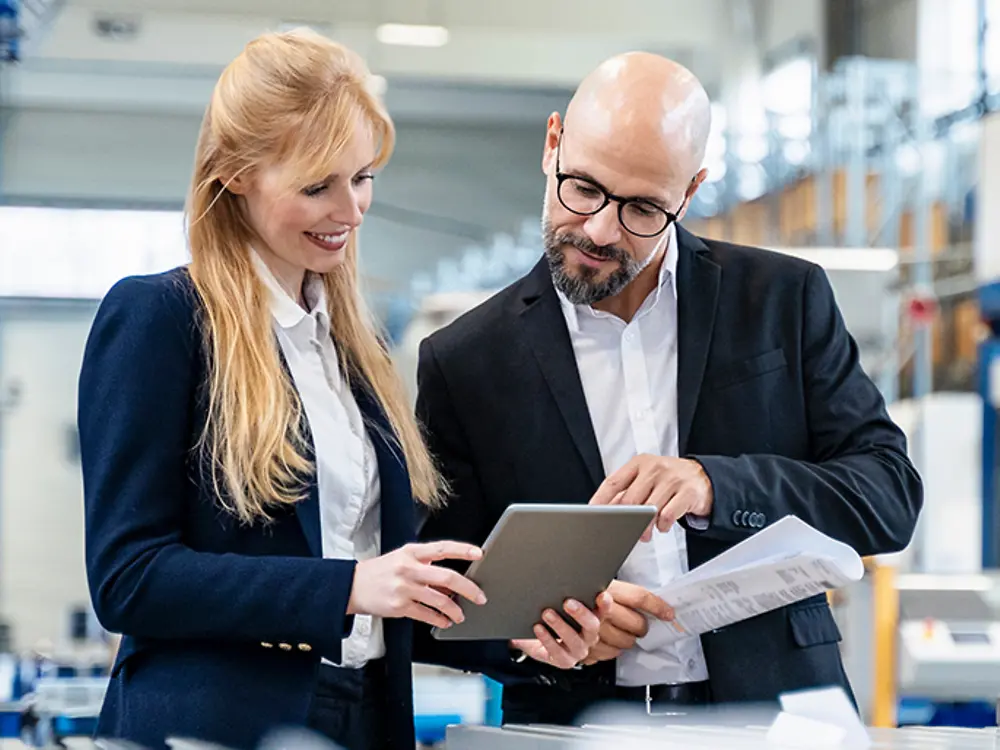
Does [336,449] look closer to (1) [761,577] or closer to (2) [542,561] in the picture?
(2) [542,561]

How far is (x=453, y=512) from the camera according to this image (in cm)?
210

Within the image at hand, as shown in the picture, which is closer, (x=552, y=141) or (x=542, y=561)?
(x=542, y=561)

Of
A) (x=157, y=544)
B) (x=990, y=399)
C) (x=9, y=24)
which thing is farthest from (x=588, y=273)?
(x=990, y=399)

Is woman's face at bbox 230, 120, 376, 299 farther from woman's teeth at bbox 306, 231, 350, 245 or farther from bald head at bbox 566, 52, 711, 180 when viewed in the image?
bald head at bbox 566, 52, 711, 180

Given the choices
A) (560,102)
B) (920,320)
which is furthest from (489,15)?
Result: (920,320)

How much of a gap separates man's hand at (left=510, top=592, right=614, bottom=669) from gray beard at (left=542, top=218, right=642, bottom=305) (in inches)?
17.2

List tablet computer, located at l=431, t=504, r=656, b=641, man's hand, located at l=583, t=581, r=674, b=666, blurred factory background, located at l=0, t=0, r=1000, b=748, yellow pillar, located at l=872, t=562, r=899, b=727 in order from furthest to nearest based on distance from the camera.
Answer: blurred factory background, located at l=0, t=0, r=1000, b=748
yellow pillar, located at l=872, t=562, r=899, b=727
man's hand, located at l=583, t=581, r=674, b=666
tablet computer, located at l=431, t=504, r=656, b=641

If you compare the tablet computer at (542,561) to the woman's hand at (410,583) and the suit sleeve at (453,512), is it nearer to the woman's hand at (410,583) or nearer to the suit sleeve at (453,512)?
the woman's hand at (410,583)

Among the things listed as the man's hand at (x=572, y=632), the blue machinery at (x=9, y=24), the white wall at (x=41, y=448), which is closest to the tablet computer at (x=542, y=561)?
the man's hand at (x=572, y=632)

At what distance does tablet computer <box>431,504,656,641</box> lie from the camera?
1.60 metres

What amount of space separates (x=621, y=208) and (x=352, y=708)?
2.51 feet

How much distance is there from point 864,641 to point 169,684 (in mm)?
3500

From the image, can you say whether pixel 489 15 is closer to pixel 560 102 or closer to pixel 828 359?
pixel 560 102

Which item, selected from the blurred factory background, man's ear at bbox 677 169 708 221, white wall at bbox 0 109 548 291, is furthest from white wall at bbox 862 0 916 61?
man's ear at bbox 677 169 708 221
